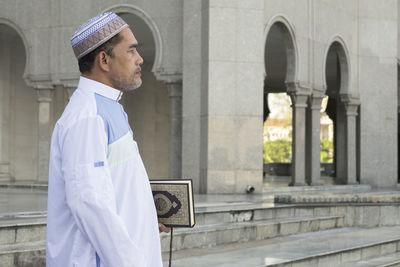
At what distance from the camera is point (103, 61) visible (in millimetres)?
2465

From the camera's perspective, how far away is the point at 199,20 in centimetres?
1451

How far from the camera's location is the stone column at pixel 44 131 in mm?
16906

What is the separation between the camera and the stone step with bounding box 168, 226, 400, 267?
6.62 metres

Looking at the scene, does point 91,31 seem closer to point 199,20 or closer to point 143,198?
point 143,198

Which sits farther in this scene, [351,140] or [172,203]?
[351,140]

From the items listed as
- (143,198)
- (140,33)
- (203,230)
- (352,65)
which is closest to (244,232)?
(203,230)

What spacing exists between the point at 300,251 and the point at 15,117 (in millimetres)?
14250

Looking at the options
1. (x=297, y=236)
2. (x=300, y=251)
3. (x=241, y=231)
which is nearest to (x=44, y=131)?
(x=297, y=236)

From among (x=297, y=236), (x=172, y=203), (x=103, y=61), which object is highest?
(x=103, y=61)

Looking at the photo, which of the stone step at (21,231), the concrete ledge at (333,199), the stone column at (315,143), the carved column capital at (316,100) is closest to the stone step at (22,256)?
the stone step at (21,231)

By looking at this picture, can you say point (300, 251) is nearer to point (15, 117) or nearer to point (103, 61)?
point (103, 61)

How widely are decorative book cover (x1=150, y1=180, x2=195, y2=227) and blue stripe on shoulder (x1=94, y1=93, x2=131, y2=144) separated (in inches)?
22.2

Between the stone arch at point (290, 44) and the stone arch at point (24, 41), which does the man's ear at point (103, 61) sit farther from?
the stone arch at point (24, 41)

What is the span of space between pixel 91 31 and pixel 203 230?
19.4 feet
